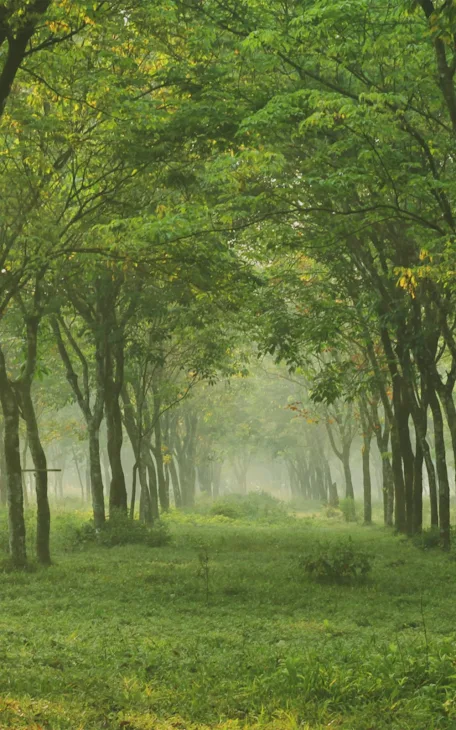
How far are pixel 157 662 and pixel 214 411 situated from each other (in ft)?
138

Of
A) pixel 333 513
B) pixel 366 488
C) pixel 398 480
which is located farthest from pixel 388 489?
pixel 333 513

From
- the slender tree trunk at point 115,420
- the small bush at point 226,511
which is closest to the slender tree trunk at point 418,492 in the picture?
the slender tree trunk at point 115,420

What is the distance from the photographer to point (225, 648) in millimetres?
9219

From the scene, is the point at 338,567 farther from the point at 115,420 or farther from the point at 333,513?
the point at 333,513

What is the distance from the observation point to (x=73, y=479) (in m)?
110

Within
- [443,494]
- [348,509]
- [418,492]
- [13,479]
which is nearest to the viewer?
[13,479]

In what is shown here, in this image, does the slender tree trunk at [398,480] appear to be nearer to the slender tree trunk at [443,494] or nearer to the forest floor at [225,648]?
the slender tree trunk at [443,494]

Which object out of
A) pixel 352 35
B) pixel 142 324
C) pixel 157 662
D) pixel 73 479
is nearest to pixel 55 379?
pixel 142 324

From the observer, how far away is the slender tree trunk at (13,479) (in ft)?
52.4

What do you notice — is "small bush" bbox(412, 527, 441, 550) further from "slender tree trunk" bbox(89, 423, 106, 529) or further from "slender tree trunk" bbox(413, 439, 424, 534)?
"slender tree trunk" bbox(89, 423, 106, 529)

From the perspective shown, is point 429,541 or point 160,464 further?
point 160,464

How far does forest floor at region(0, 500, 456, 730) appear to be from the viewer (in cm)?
685

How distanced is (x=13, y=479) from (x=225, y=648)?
26.4 feet

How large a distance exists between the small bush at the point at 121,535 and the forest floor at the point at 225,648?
4.32m
